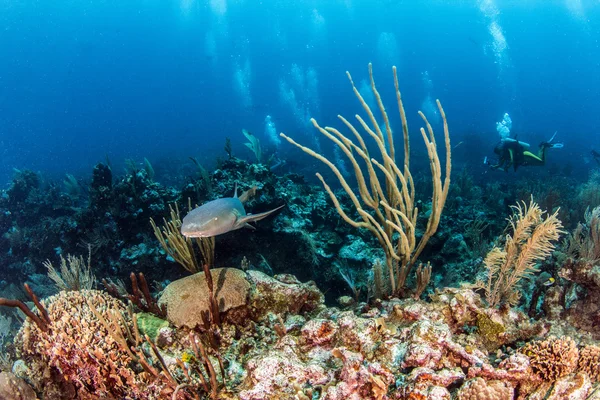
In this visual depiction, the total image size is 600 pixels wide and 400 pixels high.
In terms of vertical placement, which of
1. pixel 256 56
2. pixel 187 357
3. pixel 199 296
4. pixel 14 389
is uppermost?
pixel 256 56

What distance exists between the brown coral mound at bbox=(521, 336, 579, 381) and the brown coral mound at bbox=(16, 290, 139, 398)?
2562 mm

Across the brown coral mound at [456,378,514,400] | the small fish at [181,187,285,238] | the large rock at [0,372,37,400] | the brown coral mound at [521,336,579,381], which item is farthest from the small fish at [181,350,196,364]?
the brown coral mound at [521,336,579,381]

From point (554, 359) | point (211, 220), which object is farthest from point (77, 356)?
point (554, 359)

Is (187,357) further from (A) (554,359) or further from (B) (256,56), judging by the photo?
(B) (256,56)

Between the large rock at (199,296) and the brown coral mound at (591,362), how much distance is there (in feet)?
7.75

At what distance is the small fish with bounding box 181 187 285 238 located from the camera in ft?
8.02

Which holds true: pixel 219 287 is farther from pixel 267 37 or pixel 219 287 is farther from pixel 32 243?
pixel 267 37

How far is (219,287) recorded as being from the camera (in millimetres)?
2697

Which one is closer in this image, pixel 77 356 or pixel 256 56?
pixel 77 356

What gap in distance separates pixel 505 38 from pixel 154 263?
15093 cm

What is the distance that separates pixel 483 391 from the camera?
1.60 meters

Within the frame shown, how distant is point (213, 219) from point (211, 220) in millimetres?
19

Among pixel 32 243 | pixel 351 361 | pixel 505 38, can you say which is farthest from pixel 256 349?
pixel 505 38

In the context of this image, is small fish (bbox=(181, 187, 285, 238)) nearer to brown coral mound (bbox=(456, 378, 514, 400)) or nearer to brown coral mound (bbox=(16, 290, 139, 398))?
brown coral mound (bbox=(16, 290, 139, 398))
